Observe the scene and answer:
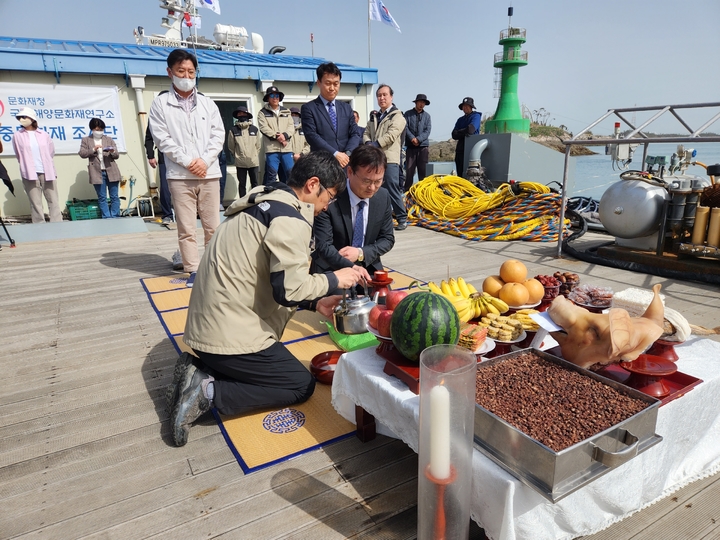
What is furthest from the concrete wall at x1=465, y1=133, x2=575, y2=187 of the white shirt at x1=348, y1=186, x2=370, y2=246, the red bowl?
the red bowl

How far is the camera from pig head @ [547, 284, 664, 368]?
1.59m

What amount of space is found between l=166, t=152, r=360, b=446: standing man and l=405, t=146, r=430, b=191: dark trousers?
7.20 metres

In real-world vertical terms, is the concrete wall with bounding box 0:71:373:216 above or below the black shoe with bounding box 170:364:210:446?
above

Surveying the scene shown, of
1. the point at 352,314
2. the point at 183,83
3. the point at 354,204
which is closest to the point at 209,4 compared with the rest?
the point at 183,83

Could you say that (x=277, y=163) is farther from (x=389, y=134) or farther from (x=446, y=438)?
(x=446, y=438)

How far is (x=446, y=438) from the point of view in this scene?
123cm

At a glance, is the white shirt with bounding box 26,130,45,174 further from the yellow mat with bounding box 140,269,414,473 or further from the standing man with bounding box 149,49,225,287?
the yellow mat with bounding box 140,269,414,473

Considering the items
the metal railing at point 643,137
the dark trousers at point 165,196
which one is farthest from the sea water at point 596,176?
the dark trousers at point 165,196

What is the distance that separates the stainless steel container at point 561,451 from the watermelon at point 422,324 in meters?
0.35

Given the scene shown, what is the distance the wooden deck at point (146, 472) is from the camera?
1.74 m

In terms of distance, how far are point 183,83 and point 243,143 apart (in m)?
4.21

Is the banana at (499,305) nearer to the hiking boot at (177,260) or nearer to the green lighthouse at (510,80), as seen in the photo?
the hiking boot at (177,260)

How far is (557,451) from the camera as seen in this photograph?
1.19m

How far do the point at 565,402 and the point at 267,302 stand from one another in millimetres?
1513
